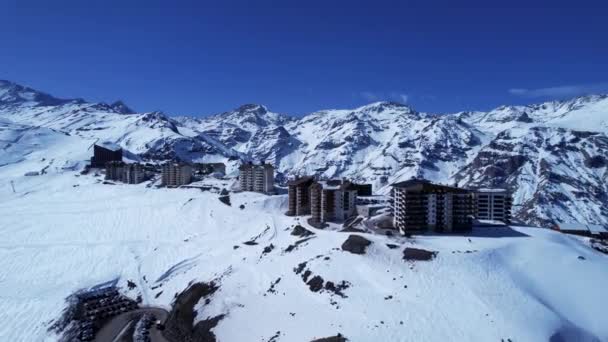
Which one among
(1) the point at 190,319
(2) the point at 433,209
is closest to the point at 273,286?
(1) the point at 190,319

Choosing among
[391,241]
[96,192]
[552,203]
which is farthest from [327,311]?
[552,203]

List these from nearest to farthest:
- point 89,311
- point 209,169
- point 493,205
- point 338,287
Result: point 338,287
point 89,311
point 493,205
point 209,169

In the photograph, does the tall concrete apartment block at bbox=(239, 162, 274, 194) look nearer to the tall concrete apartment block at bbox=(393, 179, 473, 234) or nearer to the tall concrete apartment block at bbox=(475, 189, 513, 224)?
Answer: the tall concrete apartment block at bbox=(393, 179, 473, 234)

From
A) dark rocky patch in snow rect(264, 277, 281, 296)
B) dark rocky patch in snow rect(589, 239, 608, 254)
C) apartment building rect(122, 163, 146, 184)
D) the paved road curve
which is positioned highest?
apartment building rect(122, 163, 146, 184)

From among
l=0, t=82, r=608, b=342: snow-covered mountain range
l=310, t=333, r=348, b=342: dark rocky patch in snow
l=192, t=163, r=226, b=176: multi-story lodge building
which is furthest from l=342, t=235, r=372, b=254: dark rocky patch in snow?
l=192, t=163, r=226, b=176: multi-story lodge building

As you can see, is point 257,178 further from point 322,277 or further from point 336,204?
point 322,277

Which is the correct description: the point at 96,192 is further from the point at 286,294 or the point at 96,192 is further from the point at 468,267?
the point at 468,267

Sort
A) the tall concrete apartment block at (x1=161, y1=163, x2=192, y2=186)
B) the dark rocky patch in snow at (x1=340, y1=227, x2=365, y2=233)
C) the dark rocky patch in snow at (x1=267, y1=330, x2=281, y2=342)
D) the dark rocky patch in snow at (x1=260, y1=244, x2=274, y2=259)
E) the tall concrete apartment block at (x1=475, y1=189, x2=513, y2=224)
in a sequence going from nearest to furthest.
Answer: the dark rocky patch in snow at (x1=267, y1=330, x2=281, y2=342)
the dark rocky patch in snow at (x1=340, y1=227, x2=365, y2=233)
the dark rocky patch in snow at (x1=260, y1=244, x2=274, y2=259)
the tall concrete apartment block at (x1=475, y1=189, x2=513, y2=224)
the tall concrete apartment block at (x1=161, y1=163, x2=192, y2=186)
